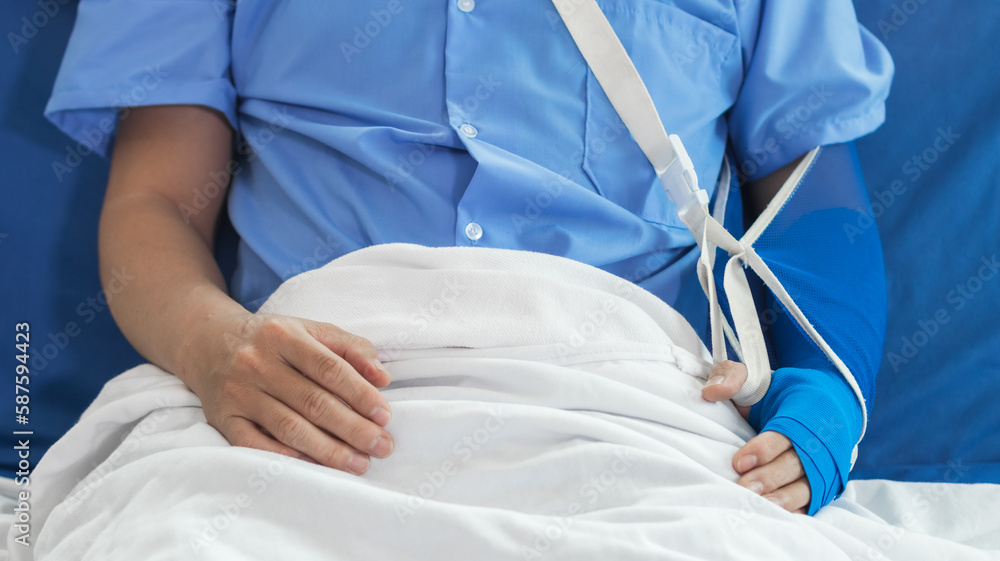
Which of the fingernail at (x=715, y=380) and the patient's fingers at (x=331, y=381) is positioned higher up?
the patient's fingers at (x=331, y=381)

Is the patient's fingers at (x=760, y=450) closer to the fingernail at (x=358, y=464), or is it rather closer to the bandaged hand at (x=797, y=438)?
the bandaged hand at (x=797, y=438)

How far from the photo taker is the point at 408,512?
55 centimetres

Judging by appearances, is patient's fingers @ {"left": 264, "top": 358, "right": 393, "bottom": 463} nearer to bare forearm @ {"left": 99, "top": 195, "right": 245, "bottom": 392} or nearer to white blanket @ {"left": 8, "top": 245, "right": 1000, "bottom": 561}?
white blanket @ {"left": 8, "top": 245, "right": 1000, "bottom": 561}

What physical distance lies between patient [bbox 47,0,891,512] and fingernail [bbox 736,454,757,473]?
9 centimetres

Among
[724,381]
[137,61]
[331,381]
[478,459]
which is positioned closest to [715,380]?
[724,381]

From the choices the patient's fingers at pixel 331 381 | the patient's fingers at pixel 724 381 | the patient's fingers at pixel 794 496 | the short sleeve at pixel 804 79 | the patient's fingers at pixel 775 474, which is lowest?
the patient's fingers at pixel 794 496

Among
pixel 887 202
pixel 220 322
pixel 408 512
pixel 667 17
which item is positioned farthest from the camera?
pixel 887 202

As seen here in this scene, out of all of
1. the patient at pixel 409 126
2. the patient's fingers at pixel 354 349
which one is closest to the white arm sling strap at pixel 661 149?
the patient at pixel 409 126

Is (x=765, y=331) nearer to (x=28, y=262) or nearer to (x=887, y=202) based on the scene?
(x=887, y=202)

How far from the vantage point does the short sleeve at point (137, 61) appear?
893mm

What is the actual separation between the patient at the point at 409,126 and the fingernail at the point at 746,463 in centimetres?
9

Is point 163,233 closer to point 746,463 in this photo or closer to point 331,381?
point 331,381

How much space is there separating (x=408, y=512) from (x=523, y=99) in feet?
1.56

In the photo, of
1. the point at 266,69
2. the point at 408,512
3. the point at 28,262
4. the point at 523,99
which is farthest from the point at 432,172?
the point at 28,262
